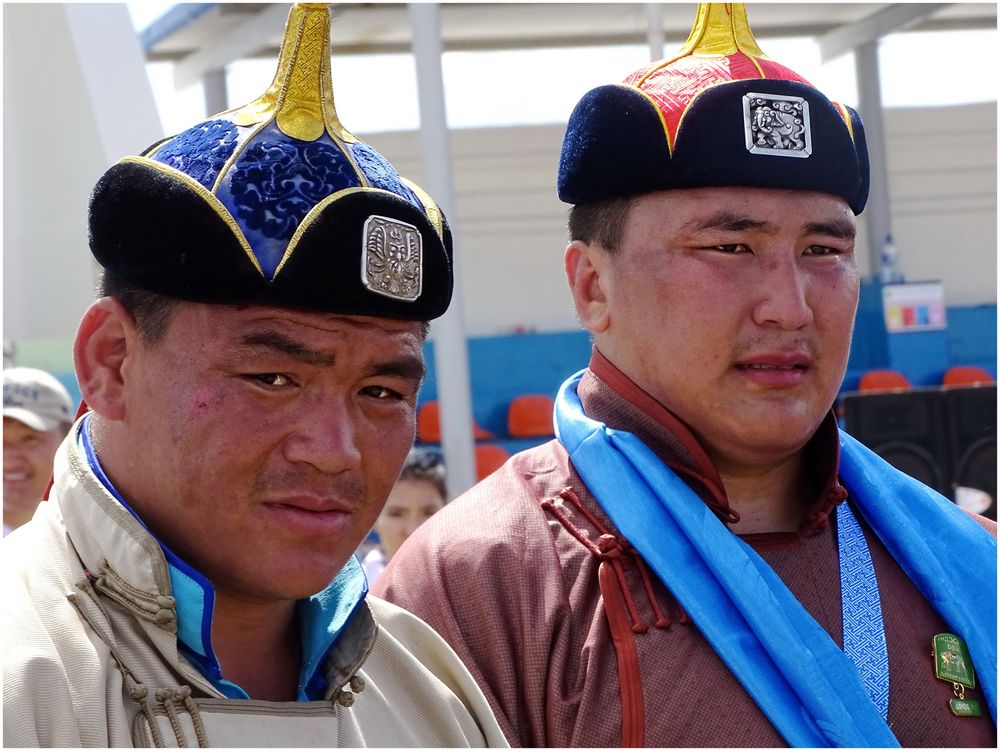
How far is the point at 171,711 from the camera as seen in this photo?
4.69ft

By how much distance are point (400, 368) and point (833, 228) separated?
3.26ft

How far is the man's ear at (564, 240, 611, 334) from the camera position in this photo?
2393 millimetres

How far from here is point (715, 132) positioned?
2.29m

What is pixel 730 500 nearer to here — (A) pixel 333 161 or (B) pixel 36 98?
(A) pixel 333 161

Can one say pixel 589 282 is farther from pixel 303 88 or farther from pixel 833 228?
pixel 303 88

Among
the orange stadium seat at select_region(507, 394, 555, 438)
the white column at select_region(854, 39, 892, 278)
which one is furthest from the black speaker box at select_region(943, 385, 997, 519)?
the white column at select_region(854, 39, 892, 278)

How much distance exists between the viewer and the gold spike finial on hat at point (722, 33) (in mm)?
2457

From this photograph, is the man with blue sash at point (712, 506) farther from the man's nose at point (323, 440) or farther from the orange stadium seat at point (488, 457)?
the orange stadium seat at point (488, 457)

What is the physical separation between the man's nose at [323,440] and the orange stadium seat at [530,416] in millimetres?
11714

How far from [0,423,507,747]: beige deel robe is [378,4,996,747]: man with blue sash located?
18.5 inches

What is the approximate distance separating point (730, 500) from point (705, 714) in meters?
0.44

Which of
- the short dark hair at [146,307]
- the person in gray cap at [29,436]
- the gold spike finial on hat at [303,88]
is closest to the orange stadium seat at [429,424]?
the person in gray cap at [29,436]

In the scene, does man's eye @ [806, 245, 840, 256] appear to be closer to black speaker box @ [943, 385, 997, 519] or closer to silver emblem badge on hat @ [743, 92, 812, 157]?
silver emblem badge on hat @ [743, 92, 812, 157]

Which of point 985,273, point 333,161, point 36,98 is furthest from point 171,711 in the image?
point 985,273
